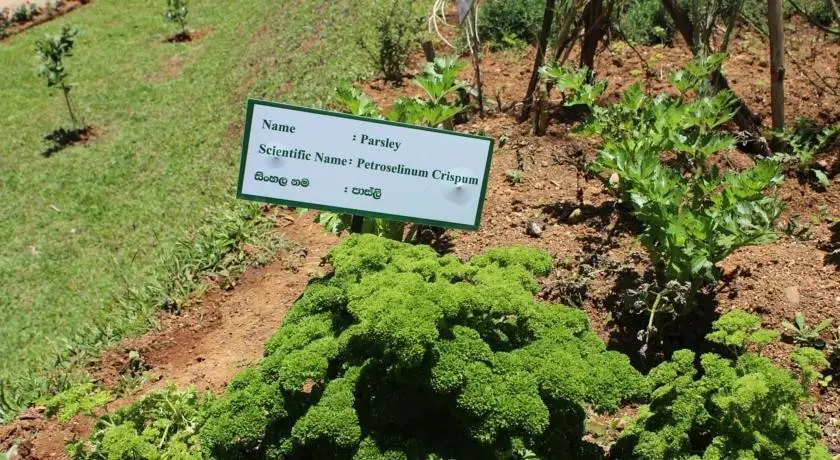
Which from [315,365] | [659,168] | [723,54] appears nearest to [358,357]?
[315,365]

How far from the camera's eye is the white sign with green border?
307cm

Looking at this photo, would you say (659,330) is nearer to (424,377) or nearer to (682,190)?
(682,190)

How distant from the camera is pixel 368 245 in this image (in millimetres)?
2922

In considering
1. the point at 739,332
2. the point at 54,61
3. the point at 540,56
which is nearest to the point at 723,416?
the point at 739,332

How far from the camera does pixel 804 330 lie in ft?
10.6

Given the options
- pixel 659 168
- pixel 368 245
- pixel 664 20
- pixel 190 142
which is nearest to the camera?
pixel 368 245

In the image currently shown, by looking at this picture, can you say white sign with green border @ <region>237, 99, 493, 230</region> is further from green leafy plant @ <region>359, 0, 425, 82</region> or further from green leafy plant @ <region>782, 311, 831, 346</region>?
green leafy plant @ <region>359, 0, 425, 82</region>

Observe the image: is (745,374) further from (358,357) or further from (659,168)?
(358,357)

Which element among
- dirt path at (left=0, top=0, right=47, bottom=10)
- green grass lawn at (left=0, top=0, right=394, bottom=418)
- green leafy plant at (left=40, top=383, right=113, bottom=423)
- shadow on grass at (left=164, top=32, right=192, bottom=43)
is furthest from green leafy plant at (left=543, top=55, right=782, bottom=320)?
dirt path at (left=0, top=0, right=47, bottom=10)

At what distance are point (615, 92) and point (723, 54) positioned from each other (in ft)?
5.10

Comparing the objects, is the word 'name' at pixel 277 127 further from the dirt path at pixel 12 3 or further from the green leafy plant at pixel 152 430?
the dirt path at pixel 12 3

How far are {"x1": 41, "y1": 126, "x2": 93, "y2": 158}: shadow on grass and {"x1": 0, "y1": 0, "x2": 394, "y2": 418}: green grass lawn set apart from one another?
0.42ft

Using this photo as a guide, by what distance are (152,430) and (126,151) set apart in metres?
6.12

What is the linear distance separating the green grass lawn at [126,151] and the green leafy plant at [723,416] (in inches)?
117
